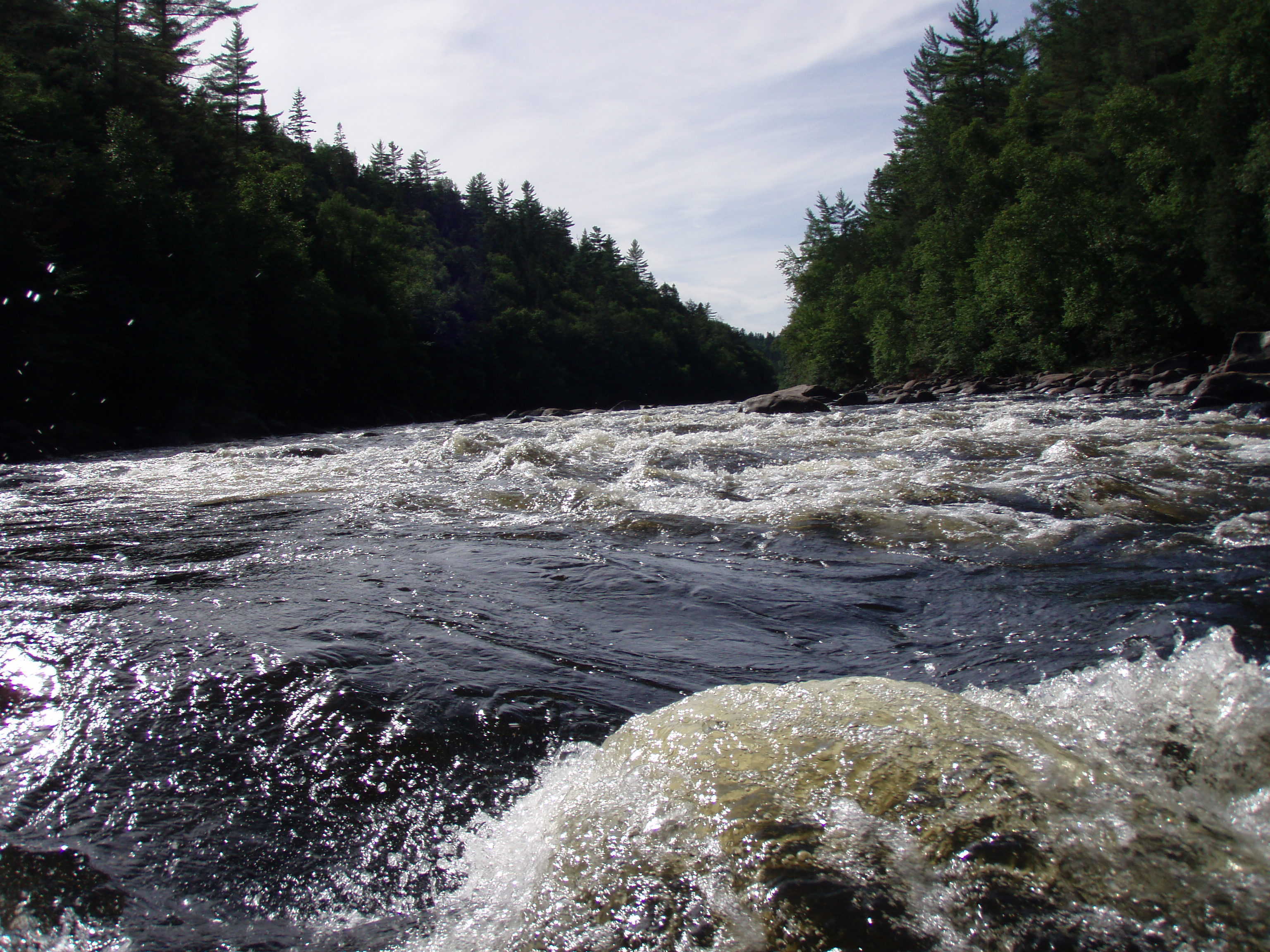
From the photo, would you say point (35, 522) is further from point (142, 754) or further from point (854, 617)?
point (854, 617)

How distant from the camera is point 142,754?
2.45 m

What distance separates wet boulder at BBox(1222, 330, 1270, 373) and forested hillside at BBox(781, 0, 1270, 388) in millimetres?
5485

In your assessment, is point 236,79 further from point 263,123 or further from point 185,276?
point 185,276

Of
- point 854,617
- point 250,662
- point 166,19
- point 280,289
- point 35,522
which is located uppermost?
point 166,19

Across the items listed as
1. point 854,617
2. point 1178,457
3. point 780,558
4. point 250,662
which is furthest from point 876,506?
point 250,662

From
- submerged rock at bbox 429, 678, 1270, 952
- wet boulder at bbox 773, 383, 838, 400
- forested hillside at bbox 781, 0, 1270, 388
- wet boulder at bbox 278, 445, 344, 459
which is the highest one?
forested hillside at bbox 781, 0, 1270, 388

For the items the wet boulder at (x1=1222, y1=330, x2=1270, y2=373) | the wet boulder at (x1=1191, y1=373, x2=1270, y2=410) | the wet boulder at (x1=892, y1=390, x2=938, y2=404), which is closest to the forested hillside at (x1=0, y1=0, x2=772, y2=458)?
the wet boulder at (x1=892, y1=390, x2=938, y2=404)

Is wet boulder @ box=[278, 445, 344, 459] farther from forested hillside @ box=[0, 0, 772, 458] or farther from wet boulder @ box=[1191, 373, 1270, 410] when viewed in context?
wet boulder @ box=[1191, 373, 1270, 410]

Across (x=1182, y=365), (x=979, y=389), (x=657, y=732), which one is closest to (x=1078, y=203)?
(x=979, y=389)

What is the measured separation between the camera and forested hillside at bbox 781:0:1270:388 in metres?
22.8

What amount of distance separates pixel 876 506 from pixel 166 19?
48.4 m

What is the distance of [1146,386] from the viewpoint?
20.0 metres

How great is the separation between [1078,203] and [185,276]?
33789 mm

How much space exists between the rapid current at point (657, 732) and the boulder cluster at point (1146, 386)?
10522mm
